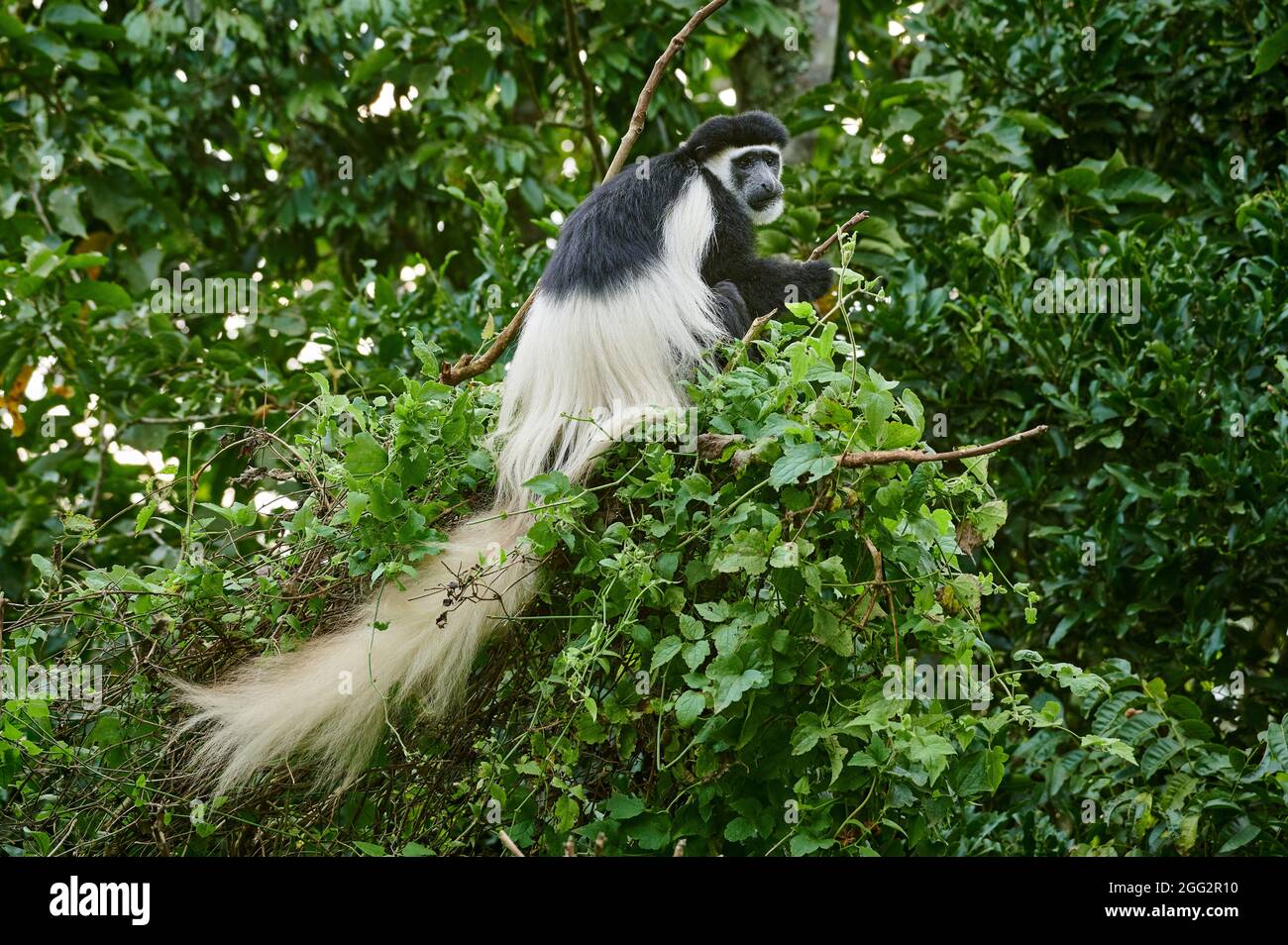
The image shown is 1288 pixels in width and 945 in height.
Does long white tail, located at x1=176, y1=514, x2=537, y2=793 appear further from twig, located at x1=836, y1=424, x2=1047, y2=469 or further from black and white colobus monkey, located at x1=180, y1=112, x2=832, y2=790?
twig, located at x1=836, y1=424, x2=1047, y2=469

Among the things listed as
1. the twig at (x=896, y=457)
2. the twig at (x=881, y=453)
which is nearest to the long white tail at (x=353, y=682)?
the twig at (x=881, y=453)

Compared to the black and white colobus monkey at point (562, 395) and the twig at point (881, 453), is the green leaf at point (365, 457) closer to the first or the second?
the black and white colobus monkey at point (562, 395)

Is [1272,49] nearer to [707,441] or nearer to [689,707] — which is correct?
[707,441]

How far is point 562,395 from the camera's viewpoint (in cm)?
244

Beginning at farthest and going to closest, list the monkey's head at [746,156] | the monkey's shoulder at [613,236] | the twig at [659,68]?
the monkey's head at [746,156] < the monkey's shoulder at [613,236] < the twig at [659,68]

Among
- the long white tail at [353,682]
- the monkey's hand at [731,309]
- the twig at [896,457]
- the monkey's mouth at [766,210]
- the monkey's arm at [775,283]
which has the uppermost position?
the monkey's mouth at [766,210]

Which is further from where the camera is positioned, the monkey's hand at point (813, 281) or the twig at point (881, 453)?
the monkey's hand at point (813, 281)

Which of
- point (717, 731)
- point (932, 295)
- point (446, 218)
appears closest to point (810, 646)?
point (717, 731)

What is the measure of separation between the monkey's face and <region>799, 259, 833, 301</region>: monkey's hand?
234 mm

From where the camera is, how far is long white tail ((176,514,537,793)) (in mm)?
1821

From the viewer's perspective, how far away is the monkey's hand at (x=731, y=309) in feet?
9.02

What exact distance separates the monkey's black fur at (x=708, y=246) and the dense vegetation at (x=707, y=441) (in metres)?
0.12

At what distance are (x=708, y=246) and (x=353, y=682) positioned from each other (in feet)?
4.95

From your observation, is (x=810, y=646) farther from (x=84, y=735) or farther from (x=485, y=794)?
(x=84, y=735)
